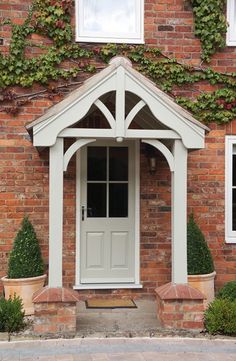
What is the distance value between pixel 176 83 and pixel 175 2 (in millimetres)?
1306

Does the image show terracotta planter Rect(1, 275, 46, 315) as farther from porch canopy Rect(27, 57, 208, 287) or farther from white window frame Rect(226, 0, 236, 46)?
white window frame Rect(226, 0, 236, 46)

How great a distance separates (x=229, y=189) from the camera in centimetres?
780

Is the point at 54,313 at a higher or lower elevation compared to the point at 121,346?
higher

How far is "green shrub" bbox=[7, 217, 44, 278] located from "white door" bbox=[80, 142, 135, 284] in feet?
2.96

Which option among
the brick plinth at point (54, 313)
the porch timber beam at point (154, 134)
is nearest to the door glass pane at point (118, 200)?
the porch timber beam at point (154, 134)

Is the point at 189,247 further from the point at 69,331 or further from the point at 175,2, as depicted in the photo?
the point at 175,2

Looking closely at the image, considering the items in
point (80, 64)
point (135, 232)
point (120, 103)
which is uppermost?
point (80, 64)

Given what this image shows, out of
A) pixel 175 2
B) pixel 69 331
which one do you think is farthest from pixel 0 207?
pixel 175 2

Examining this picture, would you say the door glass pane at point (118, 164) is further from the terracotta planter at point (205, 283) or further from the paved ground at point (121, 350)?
the paved ground at point (121, 350)

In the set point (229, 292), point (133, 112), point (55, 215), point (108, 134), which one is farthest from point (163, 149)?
point (229, 292)

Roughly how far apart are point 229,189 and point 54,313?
11.7 ft

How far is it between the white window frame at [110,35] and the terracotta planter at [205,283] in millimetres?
3711

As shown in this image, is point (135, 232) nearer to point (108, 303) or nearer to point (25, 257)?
point (108, 303)

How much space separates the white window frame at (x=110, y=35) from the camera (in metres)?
7.59
